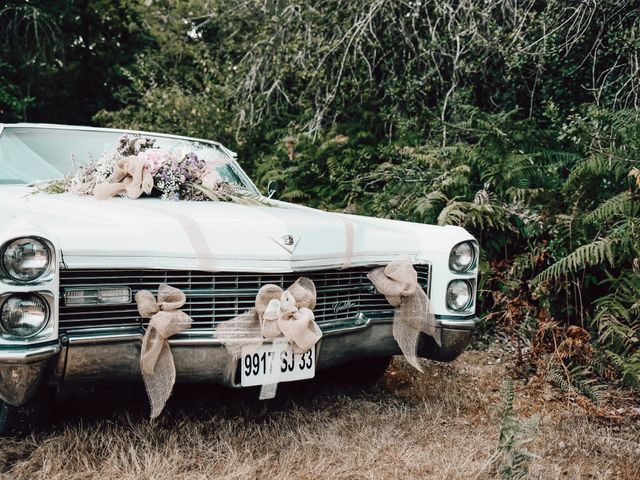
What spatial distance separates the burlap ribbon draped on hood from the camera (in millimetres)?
2613

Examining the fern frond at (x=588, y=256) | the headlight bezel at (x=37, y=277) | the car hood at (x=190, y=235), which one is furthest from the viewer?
the fern frond at (x=588, y=256)

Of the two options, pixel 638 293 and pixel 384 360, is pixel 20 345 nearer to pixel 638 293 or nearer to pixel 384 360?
pixel 384 360

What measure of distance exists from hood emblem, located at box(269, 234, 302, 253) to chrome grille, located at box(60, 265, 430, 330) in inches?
4.7

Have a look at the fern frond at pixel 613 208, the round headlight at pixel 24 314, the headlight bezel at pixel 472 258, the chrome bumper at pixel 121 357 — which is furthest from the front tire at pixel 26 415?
the fern frond at pixel 613 208

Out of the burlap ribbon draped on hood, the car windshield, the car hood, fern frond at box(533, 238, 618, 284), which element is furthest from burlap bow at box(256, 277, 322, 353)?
fern frond at box(533, 238, 618, 284)

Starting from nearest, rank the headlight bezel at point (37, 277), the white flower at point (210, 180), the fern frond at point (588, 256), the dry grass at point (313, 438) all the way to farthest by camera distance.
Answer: the headlight bezel at point (37, 277) < the dry grass at point (313, 438) < the white flower at point (210, 180) < the fern frond at point (588, 256)

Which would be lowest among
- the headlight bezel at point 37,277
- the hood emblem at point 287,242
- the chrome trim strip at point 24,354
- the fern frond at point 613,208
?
the chrome trim strip at point 24,354

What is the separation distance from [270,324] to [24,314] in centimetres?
88

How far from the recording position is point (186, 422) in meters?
3.02

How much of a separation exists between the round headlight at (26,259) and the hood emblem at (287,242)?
0.85m

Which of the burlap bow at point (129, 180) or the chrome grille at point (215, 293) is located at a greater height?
the burlap bow at point (129, 180)

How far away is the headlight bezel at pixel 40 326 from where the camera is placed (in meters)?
2.26

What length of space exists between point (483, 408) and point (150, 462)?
5.70ft

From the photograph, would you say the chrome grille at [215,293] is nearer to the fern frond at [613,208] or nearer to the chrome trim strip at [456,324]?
the chrome trim strip at [456,324]
